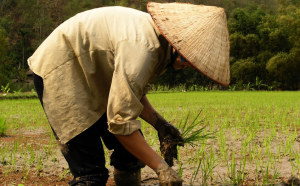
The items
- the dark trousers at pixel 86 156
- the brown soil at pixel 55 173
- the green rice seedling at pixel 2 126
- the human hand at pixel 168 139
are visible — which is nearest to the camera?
the dark trousers at pixel 86 156

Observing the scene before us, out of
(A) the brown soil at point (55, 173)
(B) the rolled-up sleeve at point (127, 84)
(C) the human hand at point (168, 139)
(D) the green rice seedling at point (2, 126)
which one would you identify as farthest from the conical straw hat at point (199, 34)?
(D) the green rice seedling at point (2, 126)

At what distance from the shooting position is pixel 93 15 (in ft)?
6.57

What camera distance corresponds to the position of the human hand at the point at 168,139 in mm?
2441

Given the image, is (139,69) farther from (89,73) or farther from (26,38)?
(26,38)

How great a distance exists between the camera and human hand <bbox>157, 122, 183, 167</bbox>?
2.44 metres

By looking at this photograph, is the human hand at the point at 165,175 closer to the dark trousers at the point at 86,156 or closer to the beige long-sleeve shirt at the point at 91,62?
the beige long-sleeve shirt at the point at 91,62

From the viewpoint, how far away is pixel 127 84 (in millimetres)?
1731

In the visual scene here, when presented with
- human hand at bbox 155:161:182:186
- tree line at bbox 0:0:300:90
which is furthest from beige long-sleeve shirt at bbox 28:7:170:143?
tree line at bbox 0:0:300:90

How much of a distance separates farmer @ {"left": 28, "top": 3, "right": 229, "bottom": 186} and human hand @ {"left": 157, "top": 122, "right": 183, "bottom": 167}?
43cm

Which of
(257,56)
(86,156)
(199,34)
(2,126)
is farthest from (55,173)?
(257,56)

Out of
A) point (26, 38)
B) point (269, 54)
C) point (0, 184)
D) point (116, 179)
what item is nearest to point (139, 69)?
point (116, 179)

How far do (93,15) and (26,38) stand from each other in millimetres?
43409

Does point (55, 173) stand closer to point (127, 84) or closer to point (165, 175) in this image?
point (165, 175)

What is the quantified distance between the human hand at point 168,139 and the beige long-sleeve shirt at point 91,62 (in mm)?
520
